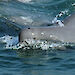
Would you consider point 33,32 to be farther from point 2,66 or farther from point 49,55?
point 2,66

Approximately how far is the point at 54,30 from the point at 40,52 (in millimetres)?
925

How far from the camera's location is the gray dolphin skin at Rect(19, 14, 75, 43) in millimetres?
10172

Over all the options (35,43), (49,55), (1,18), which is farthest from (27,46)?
(1,18)

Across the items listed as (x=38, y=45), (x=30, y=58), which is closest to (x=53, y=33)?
(x=38, y=45)

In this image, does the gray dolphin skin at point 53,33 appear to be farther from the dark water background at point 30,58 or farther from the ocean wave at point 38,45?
→ the dark water background at point 30,58

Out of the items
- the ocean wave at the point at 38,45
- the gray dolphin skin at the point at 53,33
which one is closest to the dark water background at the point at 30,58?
the ocean wave at the point at 38,45

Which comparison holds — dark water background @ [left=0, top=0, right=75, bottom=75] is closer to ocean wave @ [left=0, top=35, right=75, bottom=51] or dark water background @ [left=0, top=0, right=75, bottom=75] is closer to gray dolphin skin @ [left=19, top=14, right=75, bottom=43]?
ocean wave @ [left=0, top=35, right=75, bottom=51]

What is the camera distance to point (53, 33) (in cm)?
1034

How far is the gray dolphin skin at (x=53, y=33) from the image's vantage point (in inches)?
400

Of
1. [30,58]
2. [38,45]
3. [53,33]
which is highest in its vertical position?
[53,33]

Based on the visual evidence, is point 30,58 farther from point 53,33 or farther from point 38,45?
point 53,33

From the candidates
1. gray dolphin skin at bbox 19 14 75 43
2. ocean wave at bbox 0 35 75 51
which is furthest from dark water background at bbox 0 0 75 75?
gray dolphin skin at bbox 19 14 75 43

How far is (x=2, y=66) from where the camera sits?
891 cm

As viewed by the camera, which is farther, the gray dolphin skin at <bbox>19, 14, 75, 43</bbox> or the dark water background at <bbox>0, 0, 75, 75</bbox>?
the gray dolphin skin at <bbox>19, 14, 75, 43</bbox>
